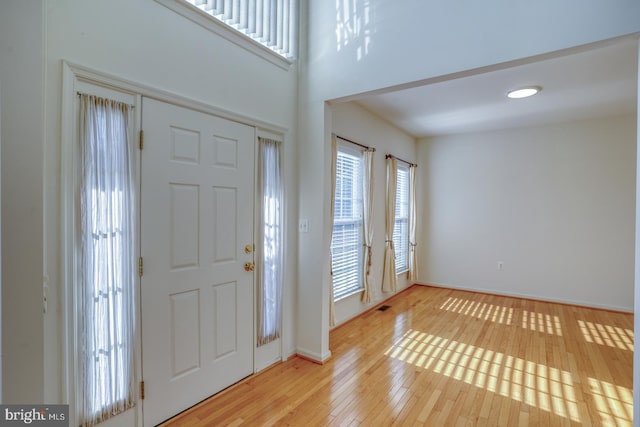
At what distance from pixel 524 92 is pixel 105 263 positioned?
13.8 ft

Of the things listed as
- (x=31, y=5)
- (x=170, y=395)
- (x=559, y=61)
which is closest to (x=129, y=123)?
(x=31, y=5)

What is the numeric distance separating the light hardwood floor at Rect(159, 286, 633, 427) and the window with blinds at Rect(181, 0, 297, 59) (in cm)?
287

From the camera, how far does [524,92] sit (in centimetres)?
344

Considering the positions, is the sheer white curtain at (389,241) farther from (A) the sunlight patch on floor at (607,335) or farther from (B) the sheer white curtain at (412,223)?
(A) the sunlight patch on floor at (607,335)

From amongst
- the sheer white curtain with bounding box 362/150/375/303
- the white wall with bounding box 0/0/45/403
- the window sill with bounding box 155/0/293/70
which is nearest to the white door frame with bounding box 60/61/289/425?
the white wall with bounding box 0/0/45/403

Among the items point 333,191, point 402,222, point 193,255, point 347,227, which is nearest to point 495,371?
point 347,227

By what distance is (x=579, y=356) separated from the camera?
302 centimetres

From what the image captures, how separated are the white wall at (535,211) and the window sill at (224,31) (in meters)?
3.93

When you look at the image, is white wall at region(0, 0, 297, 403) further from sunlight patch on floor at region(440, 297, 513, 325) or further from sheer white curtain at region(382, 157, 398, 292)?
sunlight patch on floor at region(440, 297, 513, 325)

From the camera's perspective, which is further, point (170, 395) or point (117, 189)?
point (170, 395)

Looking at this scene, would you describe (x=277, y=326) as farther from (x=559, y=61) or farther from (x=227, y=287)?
(x=559, y=61)

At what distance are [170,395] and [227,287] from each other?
781 mm

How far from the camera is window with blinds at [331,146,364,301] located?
3.78m

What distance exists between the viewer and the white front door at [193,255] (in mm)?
1966
